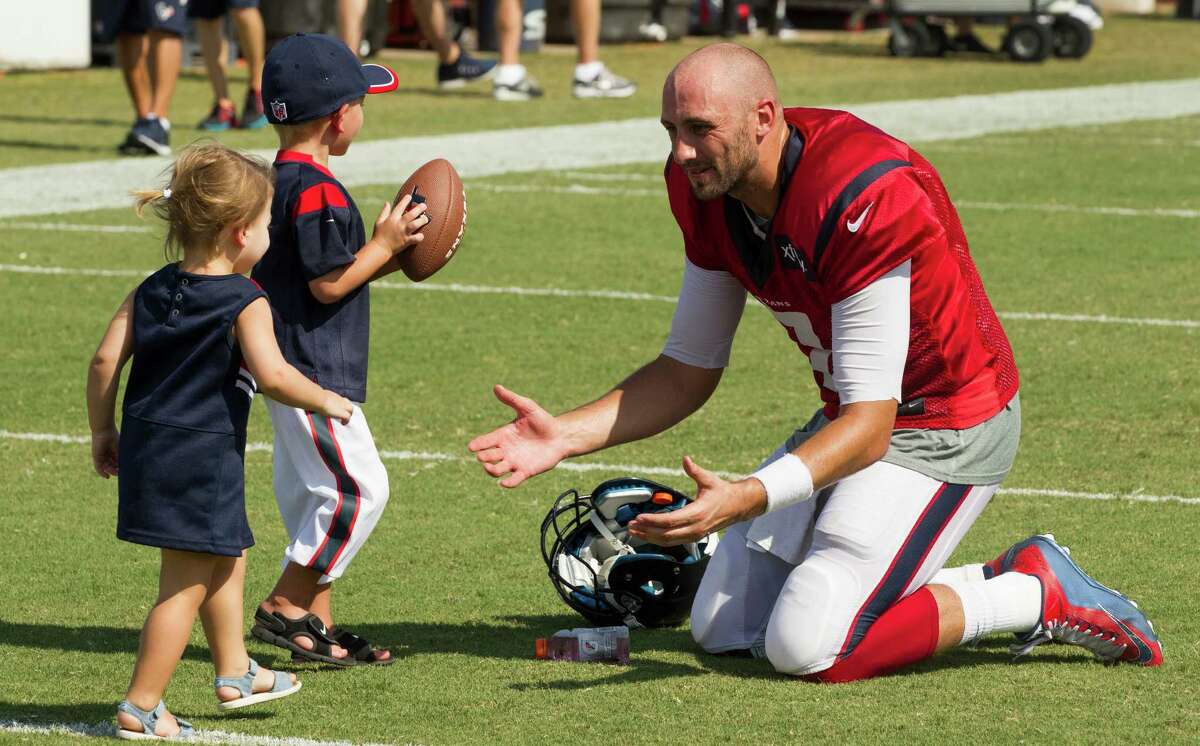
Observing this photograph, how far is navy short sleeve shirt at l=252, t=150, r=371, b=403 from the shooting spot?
438 centimetres

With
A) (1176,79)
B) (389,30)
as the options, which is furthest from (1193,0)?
(389,30)

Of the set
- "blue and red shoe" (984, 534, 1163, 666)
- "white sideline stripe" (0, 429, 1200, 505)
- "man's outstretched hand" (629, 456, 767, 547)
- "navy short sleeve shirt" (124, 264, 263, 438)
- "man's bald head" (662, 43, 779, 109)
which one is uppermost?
"man's bald head" (662, 43, 779, 109)

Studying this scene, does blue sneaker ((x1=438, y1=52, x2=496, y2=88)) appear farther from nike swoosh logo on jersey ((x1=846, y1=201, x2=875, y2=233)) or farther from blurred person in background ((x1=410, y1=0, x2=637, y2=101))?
nike swoosh logo on jersey ((x1=846, y1=201, x2=875, y2=233))

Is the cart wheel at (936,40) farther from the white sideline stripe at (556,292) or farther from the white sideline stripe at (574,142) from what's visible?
the white sideline stripe at (556,292)

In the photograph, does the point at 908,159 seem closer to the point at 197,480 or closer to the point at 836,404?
the point at 836,404

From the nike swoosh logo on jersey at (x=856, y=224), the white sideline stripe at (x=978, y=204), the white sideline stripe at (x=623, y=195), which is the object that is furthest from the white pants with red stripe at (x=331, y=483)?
the white sideline stripe at (x=978, y=204)

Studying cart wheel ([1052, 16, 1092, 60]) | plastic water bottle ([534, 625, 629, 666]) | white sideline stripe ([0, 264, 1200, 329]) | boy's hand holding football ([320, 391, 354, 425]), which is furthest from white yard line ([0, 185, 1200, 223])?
cart wheel ([1052, 16, 1092, 60])

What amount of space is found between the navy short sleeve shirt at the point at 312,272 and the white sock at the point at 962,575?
140 centimetres

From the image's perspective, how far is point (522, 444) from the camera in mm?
4504

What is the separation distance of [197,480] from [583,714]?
902 millimetres

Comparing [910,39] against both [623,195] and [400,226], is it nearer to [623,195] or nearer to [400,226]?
[623,195]

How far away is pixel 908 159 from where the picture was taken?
4504 mm

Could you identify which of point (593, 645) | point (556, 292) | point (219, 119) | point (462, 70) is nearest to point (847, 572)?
point (593, 645)

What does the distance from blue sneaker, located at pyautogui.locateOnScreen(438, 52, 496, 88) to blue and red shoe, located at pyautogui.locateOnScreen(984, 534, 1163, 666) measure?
499 inches
